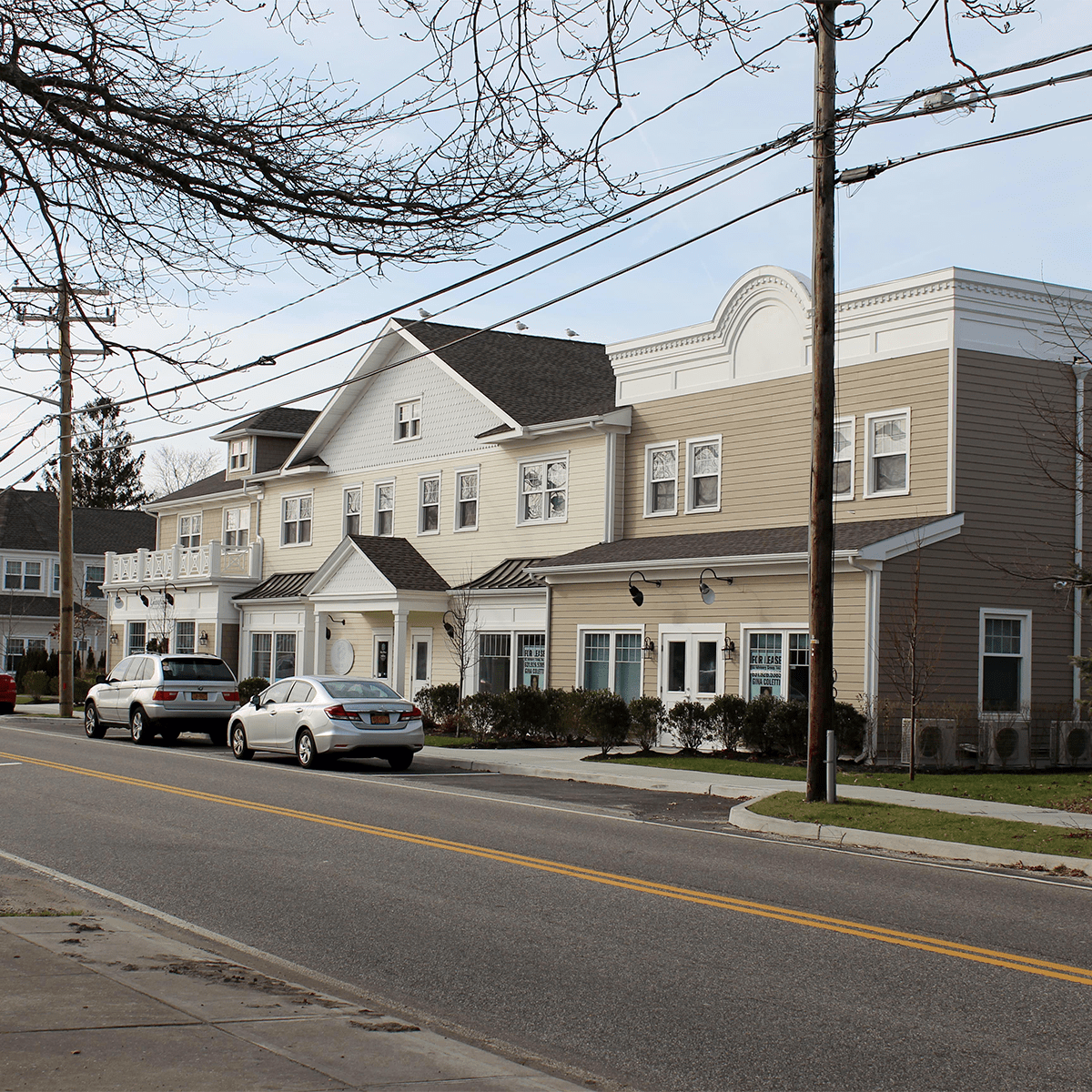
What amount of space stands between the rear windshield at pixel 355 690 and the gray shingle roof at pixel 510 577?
26.3 feet

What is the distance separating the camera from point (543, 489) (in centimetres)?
3159

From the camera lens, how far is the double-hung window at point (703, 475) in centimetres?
2725

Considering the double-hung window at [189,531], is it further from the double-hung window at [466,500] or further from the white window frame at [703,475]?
the white window frame at [703,475]

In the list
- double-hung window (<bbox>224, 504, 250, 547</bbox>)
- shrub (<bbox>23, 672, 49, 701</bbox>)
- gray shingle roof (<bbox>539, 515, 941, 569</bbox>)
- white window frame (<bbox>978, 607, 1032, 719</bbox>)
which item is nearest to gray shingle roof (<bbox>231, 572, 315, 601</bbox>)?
double-hung window (<bbox>224, 504, 250, 547</bbox>)

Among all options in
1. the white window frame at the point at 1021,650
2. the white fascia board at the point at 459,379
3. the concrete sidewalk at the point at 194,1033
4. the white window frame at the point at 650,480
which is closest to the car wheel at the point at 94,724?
the white fascia board at the point at 459,379

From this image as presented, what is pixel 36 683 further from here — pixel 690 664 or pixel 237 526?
pixel 690 664

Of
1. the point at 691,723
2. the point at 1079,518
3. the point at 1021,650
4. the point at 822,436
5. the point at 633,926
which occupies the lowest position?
the point at 633,926

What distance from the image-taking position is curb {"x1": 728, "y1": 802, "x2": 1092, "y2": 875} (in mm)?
12648

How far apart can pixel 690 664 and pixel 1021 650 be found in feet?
19.9

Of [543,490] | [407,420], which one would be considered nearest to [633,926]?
[543,490]

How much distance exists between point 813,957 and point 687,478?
20094 mm

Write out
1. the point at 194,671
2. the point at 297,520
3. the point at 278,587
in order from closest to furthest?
the point at 194,671 → the point at 278,587 → the point at 297,520

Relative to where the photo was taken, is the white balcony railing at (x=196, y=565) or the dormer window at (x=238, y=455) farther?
the dormer window at (x=238, y=455)

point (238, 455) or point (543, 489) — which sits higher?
point (238, 455)
